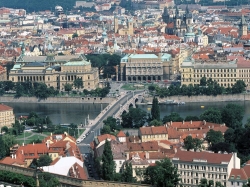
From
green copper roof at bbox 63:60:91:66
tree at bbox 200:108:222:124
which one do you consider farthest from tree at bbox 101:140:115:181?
green copper roof at bbox 63:60:91:66

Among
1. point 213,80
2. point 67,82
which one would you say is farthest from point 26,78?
point 213,80

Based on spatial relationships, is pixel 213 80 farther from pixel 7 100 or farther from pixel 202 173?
pixel 202 173

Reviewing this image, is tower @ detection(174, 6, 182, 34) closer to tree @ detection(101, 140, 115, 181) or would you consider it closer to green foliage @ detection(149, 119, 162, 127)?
green foliage @ detection(149, 119, 162, 127)

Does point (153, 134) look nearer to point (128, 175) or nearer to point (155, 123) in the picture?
point (155, 123)

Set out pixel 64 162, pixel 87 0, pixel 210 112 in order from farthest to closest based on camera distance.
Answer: pixel 87 0 → pixel 210 112 → pixel 64 162

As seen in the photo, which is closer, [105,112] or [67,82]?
[105,112]

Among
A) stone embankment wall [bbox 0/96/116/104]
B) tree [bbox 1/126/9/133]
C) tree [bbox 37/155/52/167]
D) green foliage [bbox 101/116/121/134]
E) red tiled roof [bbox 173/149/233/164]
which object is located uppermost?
red tiled roof [bbox 173/149/233/164]
